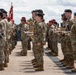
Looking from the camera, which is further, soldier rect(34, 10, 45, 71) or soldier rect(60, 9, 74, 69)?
soldier rect(60, 9, 74, 69)

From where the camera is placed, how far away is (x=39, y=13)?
39.0 ft

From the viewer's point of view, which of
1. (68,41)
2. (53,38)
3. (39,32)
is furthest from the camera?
(53,38)

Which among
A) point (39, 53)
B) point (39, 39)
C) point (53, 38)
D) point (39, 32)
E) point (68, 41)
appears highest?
point (39, 32)

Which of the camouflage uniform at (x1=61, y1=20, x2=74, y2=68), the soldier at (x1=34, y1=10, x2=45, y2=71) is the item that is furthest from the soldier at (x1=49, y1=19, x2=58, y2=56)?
the soldier at (x1=34, y1=10, x2=45, y2=71)

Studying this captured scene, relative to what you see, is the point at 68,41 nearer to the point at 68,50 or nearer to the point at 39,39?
the point at 68,50

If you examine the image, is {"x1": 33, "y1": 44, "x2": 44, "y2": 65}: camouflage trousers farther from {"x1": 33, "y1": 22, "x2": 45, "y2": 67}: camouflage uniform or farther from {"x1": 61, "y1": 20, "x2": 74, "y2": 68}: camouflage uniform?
{"x1": 61, "y1": 20, "x2": 74, "y2": 68}: camouflage uniform

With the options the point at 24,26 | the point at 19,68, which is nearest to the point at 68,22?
the point at 19,68

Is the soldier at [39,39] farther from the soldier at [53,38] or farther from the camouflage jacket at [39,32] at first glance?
the soldier at [53,38]

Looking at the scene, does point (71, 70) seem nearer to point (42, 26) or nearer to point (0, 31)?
point (42, 26)

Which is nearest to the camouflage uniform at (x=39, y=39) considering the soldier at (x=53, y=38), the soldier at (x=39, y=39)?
the soldier at (x=39, y=39)

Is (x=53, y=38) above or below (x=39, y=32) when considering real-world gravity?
below

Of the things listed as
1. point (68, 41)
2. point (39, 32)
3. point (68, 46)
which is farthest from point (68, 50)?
point (39, 32)

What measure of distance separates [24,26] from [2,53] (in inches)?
209

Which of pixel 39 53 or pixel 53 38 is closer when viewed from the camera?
pixel 39 53
